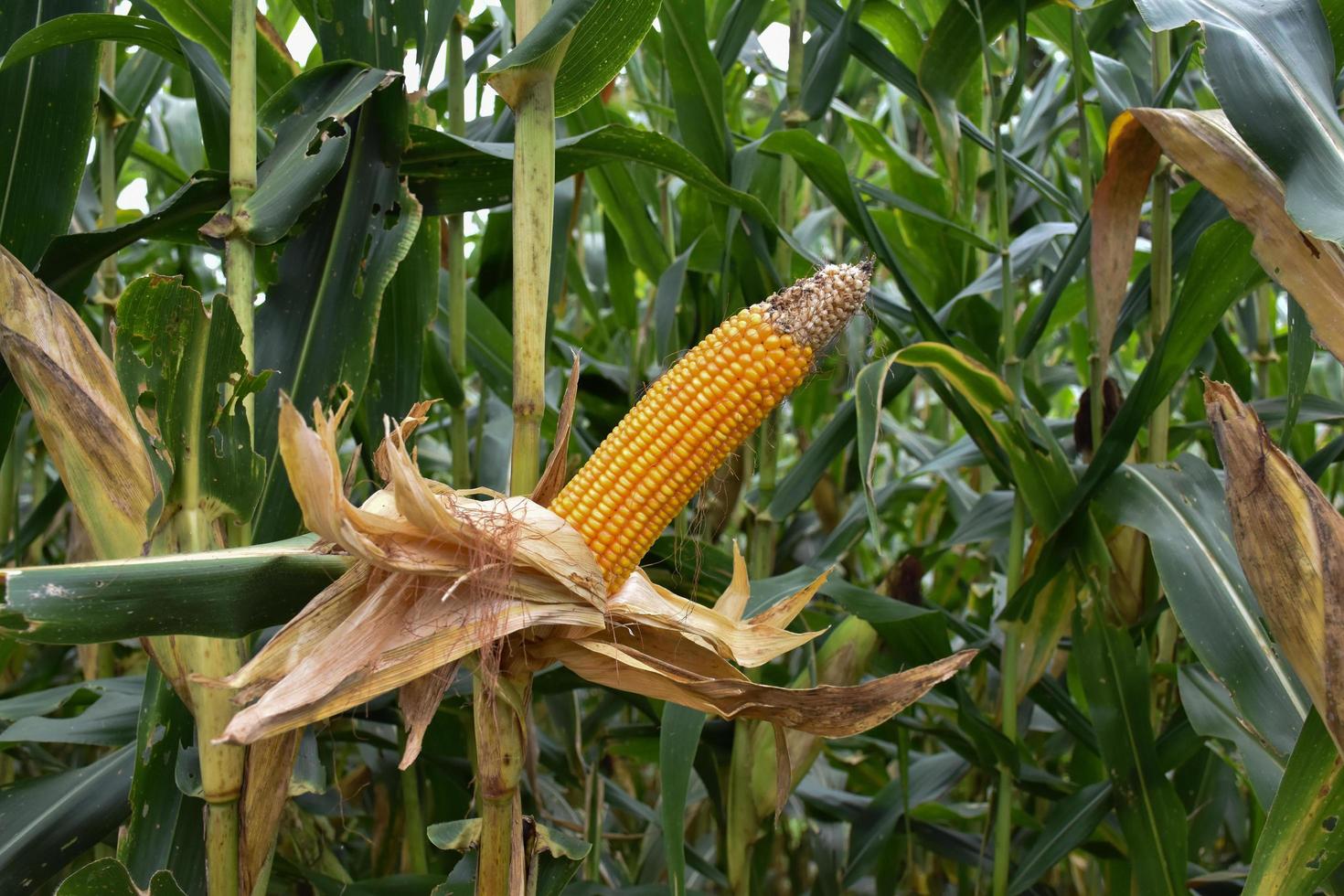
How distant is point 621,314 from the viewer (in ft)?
9.04

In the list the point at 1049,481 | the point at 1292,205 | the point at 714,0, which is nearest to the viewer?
the point at 1292,205

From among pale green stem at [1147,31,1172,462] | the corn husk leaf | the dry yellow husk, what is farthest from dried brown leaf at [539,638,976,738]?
pale green stem at [1147,31,1172,462]

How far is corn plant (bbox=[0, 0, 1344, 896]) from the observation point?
3.80 ft

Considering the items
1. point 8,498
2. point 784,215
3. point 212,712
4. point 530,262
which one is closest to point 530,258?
point 530,262

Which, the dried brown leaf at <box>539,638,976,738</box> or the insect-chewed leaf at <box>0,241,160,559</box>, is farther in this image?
the insect-chewed leaf at <box>0,241,160,559</box>

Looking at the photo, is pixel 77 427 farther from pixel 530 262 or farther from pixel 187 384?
pixel 530 262

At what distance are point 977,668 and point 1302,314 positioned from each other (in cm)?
146

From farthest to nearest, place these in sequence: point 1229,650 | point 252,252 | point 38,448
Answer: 1. point 38,448
2. point 1229,650
3. point 252,252

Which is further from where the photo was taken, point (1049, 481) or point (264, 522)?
point (1049, 481)

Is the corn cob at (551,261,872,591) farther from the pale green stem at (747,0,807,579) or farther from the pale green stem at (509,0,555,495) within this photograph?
the pale green stem at (747,0,807,579)

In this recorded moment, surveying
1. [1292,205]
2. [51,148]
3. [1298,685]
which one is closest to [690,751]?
[1298,685]

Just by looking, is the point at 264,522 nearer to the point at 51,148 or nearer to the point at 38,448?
the point at 51,148

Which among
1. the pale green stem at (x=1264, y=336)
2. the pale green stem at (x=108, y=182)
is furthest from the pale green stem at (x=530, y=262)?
the pale green stem at (x=1264, y=336)

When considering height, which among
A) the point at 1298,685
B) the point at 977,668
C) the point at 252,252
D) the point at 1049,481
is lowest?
the point at 977,668
